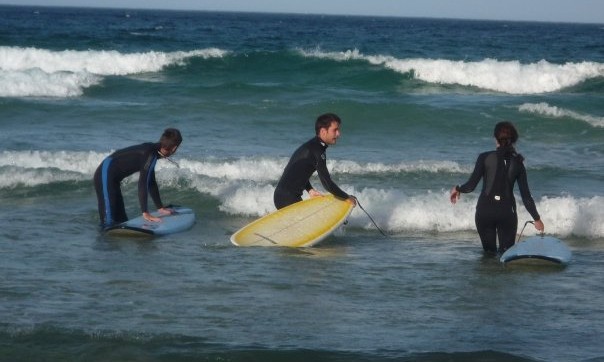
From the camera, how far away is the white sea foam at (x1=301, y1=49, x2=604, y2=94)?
94.1 ft

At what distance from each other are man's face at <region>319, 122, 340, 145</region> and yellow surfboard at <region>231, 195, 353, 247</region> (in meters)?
0.66

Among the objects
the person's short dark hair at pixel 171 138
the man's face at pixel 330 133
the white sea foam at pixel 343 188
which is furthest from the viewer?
the white sea foam at pixel 343 188

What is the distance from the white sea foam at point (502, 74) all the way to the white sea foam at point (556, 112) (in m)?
6.41

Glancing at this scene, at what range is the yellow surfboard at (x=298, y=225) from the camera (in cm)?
966

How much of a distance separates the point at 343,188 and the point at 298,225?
313 cm

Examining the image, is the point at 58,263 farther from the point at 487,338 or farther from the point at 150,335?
the point at 487,338

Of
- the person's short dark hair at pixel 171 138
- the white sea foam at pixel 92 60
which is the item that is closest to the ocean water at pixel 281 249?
the person's short dark hair at pixel 171 138

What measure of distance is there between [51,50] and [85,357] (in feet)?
95.9

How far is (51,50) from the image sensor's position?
34094mm

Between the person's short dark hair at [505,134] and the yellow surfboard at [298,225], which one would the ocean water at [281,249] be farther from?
the person's short dark hair at [505,134]

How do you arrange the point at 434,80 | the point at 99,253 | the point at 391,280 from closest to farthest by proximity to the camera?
the point at 391,280 < the point at 99,253 < the point at 434,80

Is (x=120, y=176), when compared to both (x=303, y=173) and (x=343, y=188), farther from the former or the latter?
(x=343, y=188)

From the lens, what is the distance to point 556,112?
824 inches

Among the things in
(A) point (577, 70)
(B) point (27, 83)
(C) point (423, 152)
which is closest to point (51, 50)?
(B) point (27, 83)
